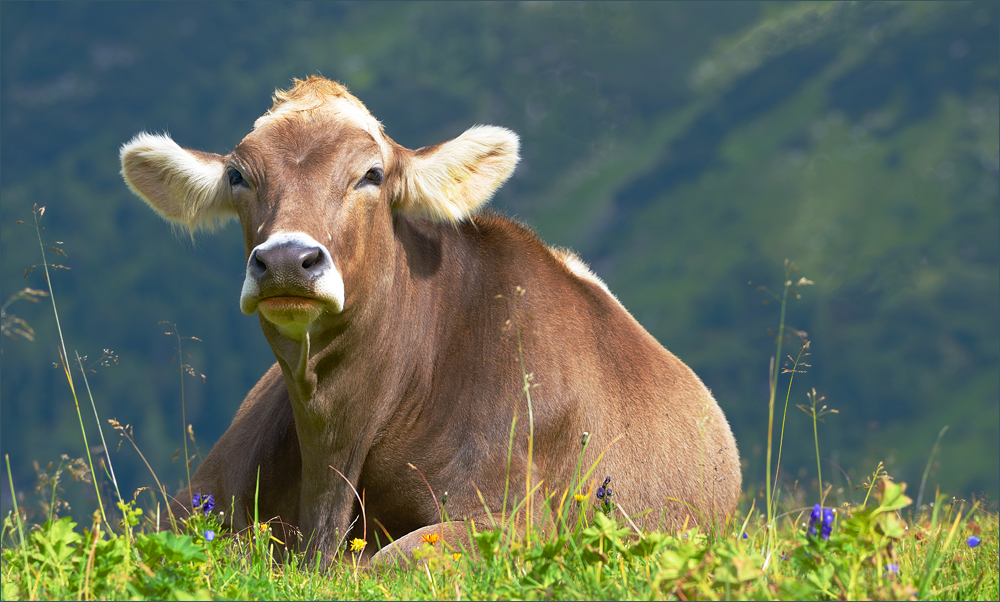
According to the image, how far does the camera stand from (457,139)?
5.70m

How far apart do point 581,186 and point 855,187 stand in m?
45.4

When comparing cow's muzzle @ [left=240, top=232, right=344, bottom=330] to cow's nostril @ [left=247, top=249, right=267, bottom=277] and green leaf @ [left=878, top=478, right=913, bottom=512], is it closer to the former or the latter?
cow's nostril @ [left=247, top=249, right=267, bottom=277]

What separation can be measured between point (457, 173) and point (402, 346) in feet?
3.72

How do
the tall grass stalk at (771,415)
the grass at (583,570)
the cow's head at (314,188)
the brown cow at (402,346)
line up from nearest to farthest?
the grass at (583,570), the tall grass stalk at (771,415), the cow's head at (314,188), the brown cow at (402,346)

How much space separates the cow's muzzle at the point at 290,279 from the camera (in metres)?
4.26

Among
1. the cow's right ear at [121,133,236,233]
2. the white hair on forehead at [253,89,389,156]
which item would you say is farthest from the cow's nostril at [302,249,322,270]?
the cow's right ear at [121,133,236,233]

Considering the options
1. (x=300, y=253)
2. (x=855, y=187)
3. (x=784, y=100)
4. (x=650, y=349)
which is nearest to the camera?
(x=300, y=253)

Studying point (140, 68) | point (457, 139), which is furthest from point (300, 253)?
point (140, 68)

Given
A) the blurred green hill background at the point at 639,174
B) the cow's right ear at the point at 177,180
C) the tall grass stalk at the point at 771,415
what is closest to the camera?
the tall grass stalk at the point at 771,415

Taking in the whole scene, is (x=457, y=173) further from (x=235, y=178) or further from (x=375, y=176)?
(x=235, y=178)

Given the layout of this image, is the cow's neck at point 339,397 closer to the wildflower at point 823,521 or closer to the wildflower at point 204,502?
the wildflower at point 204,502

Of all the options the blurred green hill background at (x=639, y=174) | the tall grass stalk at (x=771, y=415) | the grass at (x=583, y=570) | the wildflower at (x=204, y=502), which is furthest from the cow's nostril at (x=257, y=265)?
the blurred green hill background at (x=639, y=174)

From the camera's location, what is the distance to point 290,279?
168 inches

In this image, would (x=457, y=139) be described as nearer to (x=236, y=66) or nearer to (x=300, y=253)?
(x=300, y=253)
